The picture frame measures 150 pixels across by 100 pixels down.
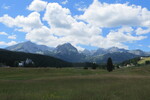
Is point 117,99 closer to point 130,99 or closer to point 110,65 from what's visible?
point 130,99

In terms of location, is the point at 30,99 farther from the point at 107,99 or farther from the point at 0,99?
the point at 107,99

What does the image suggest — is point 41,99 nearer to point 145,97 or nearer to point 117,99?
point 117,99

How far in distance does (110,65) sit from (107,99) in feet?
386

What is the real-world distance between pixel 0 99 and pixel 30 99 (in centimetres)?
158

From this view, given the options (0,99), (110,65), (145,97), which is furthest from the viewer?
(110,65)

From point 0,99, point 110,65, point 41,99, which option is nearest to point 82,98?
point 41,99

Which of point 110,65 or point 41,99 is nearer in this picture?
point 41,99

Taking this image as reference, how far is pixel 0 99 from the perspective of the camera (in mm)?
12883

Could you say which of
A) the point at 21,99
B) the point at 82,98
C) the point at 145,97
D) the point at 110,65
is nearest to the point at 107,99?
the point at 82,98

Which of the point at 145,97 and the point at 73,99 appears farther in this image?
the point at 145,97

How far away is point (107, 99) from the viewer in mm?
13336

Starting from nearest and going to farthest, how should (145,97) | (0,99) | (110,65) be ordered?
(0,99)
(145,97)
(110,65)

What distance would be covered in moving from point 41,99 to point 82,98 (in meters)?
2.22

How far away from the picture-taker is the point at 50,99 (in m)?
13.3
